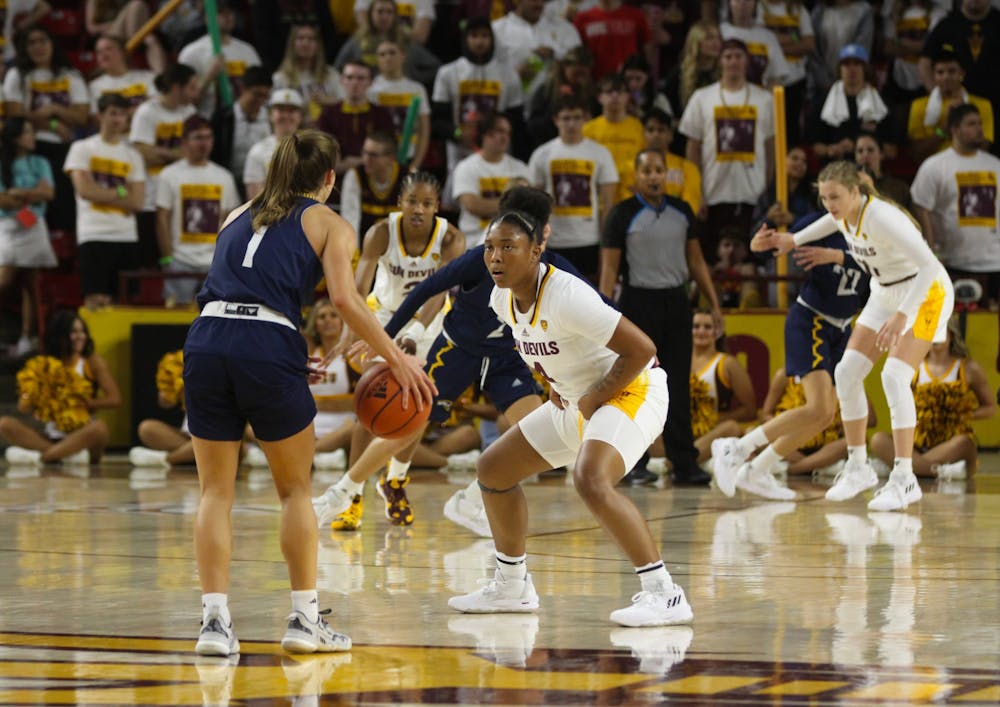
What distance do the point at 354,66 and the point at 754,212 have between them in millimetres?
4063

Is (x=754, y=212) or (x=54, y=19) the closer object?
(x=754, y=212)

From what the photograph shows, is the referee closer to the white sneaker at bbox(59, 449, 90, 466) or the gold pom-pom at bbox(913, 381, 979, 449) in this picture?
the gold pom-pom at bbox(913, 381, 979, 449)

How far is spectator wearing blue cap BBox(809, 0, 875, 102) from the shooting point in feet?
56.3

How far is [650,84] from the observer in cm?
1702

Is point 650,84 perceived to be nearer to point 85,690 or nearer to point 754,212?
point 754,212

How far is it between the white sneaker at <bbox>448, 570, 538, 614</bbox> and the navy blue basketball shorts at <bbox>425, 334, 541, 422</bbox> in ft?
9.39

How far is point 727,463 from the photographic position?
38.9 ft

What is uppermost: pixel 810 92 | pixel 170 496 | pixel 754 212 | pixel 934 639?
pixel 810 92

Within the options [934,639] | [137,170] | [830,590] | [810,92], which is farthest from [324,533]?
[810,92]

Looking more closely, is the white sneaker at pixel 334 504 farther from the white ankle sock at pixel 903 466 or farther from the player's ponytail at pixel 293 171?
the player's ponytail at pixel 293 171

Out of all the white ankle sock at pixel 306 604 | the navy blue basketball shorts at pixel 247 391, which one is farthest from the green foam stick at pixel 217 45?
the white ankle sock at pixel 306 604

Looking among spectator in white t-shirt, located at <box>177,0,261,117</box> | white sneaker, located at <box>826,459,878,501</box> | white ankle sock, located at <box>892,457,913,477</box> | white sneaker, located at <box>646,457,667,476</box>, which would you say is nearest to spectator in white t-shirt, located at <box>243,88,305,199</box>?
spectator in white t-shirt, located at <box>177,0,261,117</box>

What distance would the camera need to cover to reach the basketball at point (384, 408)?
6.90m

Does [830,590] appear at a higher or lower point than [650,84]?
lower
